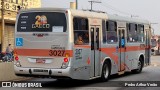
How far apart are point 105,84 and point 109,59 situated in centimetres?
167

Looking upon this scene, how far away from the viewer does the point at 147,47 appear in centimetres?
2384

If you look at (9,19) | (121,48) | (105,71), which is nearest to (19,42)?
(105,71)

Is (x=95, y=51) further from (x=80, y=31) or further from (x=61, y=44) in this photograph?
(x=61, y=44)

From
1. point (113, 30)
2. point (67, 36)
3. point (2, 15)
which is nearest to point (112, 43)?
point (113, 30)

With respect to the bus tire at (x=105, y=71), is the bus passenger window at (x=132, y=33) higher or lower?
higher

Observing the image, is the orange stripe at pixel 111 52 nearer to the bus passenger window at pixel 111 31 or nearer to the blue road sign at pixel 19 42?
the bus passenger window at pixel 111 31

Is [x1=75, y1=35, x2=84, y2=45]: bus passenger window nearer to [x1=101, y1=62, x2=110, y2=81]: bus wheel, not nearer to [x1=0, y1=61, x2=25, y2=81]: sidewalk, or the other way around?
[x1=101, y1=62, x2=110, y2=81]: bus wheel

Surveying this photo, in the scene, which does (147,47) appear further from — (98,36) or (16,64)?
(16,64)

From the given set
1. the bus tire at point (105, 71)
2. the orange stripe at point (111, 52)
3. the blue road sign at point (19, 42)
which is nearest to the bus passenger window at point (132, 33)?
the orange stripe at point (111, 52)

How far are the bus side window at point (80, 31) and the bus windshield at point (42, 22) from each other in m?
0.53

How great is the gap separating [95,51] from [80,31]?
1477 millimetres

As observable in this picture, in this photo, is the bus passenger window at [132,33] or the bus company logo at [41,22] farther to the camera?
the bus passenger window at [132,33]

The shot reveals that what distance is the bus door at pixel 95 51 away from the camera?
54.7 feet

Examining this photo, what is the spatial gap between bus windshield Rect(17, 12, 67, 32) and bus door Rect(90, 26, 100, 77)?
1.72 meters
